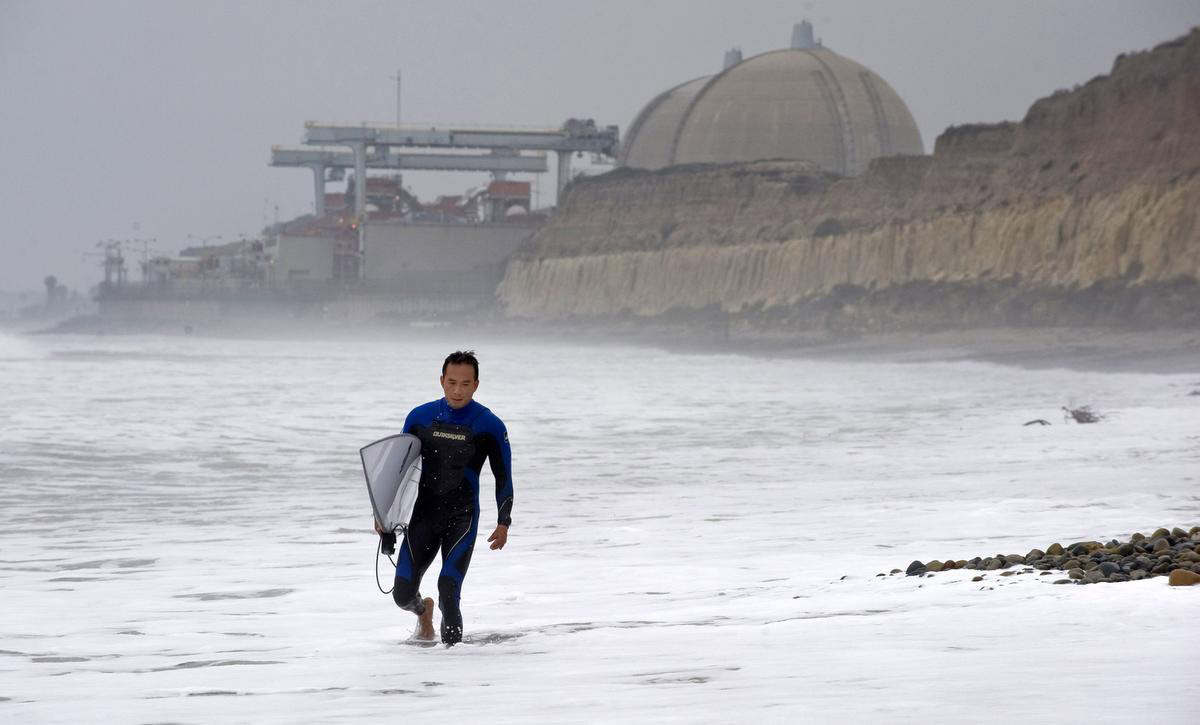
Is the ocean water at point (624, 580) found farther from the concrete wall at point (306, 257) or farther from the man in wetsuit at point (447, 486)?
the concrete wall at point (306, 257)

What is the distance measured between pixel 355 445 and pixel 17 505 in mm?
6870

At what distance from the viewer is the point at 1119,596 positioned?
6.63 metres

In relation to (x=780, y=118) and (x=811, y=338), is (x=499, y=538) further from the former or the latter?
(x=780, y=118)

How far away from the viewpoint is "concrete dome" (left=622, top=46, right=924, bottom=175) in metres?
112

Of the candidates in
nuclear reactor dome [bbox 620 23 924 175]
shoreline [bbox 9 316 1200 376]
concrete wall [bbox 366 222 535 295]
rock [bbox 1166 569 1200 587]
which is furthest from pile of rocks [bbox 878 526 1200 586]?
nuclear reactor dome [bbox 620 23 924 175]

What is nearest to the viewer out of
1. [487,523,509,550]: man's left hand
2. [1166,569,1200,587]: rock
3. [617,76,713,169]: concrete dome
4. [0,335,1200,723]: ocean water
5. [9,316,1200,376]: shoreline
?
[0,335,1200,723]: ocean water

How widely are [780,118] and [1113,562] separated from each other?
354 ft

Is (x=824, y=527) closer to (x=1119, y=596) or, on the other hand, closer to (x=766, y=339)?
(x=1119, y=596)

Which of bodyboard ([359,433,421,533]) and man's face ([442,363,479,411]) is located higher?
man's face ([442,363,479,411])

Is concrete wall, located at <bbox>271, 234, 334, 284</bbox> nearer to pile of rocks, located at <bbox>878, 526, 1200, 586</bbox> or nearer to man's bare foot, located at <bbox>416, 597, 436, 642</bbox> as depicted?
pile of rocks, located at <bbox>878, 526, 1200, 586</bbox>

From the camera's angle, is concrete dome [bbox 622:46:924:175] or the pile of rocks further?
concrete dome [bbox 622:46:924:175]

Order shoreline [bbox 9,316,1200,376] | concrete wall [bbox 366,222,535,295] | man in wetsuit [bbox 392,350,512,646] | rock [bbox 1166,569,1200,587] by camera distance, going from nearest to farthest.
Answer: rock [bbox 1166,569,1200,587]
man in wetsuit [bbox 392,350,512,646]
shoreline [bbox 9,316,1200,376]
concrete wall [bbox 366,222,535,295]

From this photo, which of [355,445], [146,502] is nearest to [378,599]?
[146,502]

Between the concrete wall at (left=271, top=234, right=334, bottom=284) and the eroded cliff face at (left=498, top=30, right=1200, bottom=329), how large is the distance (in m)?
17.0
